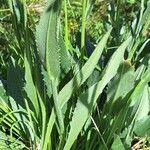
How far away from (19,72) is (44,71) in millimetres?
236

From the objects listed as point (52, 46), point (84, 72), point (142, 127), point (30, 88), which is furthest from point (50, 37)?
point (142, 127)

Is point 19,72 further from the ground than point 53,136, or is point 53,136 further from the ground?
point 19,72

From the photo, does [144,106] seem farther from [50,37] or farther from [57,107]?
[50,37]

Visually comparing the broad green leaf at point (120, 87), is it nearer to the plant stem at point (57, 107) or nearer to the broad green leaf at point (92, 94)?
the broad green leaf at point (92, 94)

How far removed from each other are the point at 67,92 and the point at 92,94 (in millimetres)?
53

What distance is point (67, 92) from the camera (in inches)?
38.4

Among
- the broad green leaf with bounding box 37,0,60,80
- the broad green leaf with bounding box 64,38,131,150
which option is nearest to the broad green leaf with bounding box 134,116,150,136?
the broad green leaf with bounding box 64,38,131,150

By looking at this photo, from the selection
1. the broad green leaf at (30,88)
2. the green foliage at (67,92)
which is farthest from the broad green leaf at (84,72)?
the broad green leaf at (30,88)

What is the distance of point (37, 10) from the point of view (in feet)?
7.63

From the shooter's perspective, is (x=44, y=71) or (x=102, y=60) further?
(x=102, y=60)

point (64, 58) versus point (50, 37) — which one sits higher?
point (50, 37)

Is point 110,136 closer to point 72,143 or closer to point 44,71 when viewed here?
point 72,143

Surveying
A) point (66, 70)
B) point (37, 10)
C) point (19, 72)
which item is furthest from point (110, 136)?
point (37, 10)

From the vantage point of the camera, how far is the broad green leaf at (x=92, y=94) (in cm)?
91
